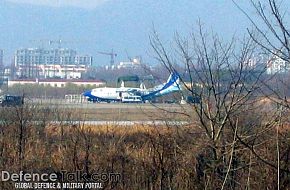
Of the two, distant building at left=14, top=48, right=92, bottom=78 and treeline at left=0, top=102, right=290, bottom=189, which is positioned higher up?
distant building at left=14, top=48, right=92, bottom=78

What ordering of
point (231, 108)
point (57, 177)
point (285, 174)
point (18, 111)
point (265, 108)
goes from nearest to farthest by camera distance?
point (285, 174) → point (57, 177) → point (231, 108) → point (265, 108) → point (18, 111)

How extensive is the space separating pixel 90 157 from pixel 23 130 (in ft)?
10.6

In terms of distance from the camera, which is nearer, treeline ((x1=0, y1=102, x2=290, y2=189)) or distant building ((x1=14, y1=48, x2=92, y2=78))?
treeline ((x1=0, y1=102, x2=290, y2=189))

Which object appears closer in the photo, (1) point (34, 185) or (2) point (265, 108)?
(1) point (34, 185)

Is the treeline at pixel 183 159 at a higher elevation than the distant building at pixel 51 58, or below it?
below

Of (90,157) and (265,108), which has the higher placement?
(265,108)

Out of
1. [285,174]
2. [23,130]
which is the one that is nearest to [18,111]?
[23,130]

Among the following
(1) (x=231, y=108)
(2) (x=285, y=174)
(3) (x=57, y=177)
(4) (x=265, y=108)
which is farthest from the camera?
(4) (x=265, y=108)

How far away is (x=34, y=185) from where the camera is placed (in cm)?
692

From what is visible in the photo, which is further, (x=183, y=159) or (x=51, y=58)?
(x=51, y=58)

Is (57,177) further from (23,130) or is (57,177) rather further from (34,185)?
(23,130)

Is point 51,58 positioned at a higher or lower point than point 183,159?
higher

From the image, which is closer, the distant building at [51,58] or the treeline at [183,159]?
the treeline at [183,159]

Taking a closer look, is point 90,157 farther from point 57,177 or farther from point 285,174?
point 285,174
